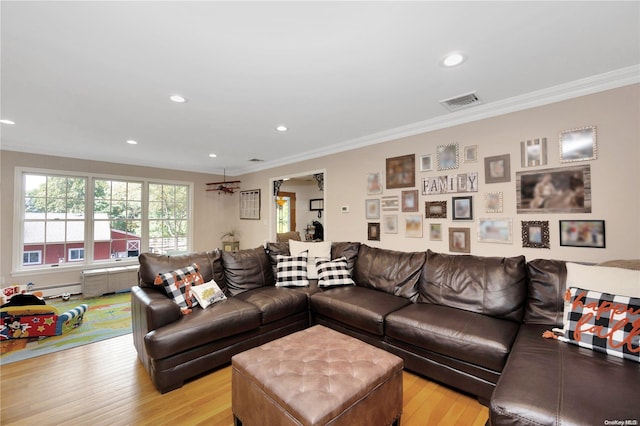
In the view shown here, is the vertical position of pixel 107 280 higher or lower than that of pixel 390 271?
lower

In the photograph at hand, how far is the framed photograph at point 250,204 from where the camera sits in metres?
6.20

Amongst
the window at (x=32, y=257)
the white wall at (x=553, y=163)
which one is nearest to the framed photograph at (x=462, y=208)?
the white wall at (x=553, y=163)

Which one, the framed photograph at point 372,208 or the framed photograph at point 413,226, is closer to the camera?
the framed photograph at point 413,226

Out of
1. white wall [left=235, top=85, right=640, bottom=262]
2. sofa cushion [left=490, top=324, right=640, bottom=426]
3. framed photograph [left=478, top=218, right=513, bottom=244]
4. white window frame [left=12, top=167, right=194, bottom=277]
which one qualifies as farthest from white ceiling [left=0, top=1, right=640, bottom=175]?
sofa cushion [left=490, top=324, right=640, bottom=426]

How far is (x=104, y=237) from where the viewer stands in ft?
Result: 17.0

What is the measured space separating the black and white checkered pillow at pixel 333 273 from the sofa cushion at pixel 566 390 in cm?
190

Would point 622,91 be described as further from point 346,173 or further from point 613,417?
point 346,173

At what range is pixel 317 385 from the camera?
1448 millimetres

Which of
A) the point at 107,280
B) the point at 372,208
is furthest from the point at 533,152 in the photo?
the point at 107,280

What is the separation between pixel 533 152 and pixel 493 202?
0.59 meters

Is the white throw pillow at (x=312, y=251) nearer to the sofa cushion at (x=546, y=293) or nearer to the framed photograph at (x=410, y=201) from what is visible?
the framed photograph at (x=410, y=201)

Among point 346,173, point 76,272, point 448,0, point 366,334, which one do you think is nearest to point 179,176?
point 76,272

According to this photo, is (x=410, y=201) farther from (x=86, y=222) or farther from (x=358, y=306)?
(x=86, y=222)

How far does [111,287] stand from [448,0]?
603 cm
